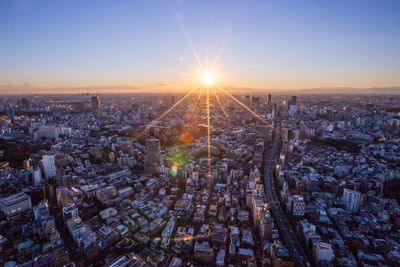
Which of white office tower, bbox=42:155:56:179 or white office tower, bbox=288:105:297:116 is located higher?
white office tower, bbox=288:105:297:116

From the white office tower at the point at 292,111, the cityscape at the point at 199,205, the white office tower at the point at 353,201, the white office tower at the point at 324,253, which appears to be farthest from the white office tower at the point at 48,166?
the white office tower at the point at 292,111

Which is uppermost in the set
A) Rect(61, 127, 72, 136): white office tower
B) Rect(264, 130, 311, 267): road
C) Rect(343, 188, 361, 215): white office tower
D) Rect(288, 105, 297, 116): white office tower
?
Rect(288, 105, 297, 116): white office tower

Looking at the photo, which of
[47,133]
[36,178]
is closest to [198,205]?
[36,178]

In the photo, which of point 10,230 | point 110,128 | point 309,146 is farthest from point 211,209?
point 110,128

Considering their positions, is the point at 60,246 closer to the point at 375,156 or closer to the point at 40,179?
the point at 40,179

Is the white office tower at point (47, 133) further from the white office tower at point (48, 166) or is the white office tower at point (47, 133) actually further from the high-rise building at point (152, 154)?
the high-rise building at point (152, 154)

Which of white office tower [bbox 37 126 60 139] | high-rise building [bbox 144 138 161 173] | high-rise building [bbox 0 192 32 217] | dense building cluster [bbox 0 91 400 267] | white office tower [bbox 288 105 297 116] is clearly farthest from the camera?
white office tower [bbox 288 105 297 116]

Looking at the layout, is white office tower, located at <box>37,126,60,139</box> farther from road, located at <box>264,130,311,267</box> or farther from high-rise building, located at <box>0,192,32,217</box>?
road, located at <box>264,130,311,267</box>

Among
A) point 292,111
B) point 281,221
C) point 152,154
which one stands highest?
point 292,111

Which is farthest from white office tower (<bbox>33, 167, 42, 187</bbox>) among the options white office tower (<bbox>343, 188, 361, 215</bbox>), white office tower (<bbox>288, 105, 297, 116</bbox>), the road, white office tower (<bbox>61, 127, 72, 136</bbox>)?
white office tower (<bbox>288, 105, 297, 116</bbox>)

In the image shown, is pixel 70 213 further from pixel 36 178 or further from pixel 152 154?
pixel 152 154

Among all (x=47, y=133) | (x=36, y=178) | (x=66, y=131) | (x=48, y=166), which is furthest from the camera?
(x=66, y=131)
